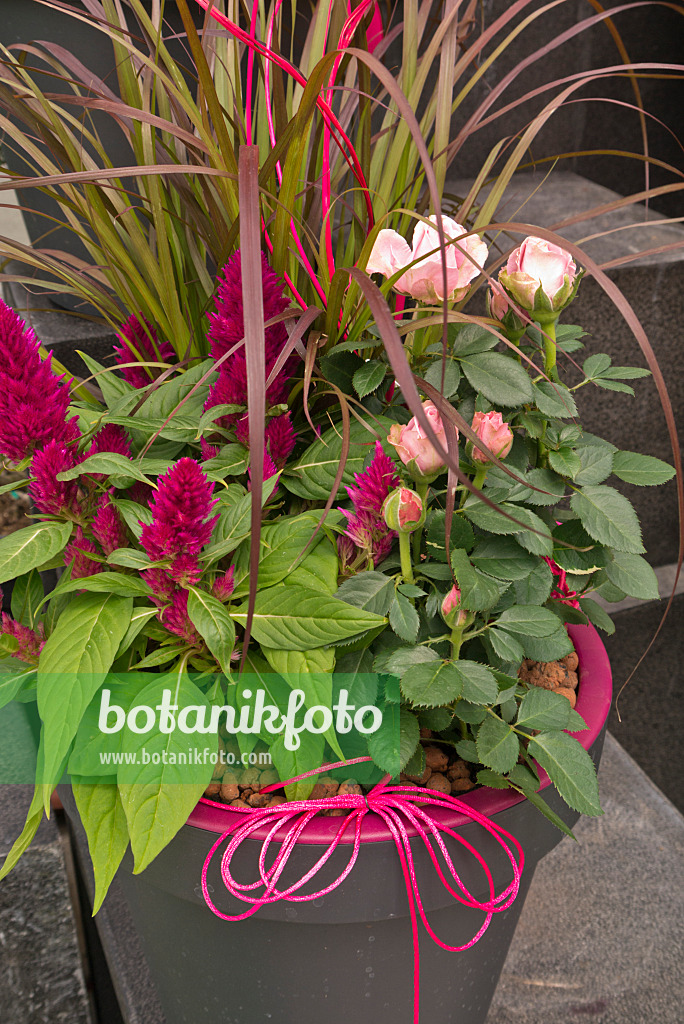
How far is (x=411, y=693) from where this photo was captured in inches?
20.0

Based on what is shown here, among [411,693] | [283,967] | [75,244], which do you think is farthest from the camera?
[75,244]

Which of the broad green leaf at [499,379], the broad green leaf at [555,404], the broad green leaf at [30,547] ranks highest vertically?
the broad green leaf at [499,379]

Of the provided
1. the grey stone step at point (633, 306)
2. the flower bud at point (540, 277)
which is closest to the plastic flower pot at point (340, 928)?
the flower bud at point (540, 277)

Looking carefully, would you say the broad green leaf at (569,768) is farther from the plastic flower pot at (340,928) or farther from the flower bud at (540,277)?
the flower bud at (540,277)

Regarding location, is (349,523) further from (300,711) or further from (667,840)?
(667,840)

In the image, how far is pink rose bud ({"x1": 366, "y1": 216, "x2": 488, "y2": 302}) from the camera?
53 centimetres

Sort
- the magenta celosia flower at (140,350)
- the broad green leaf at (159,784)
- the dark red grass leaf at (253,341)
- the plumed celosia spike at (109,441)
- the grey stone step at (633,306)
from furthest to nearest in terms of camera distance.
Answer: the grey stone step at (633,306) < the magenta celosia flower at (140,350) < the plumed celosia spike at (109,441) < the broad green leaf at (159,784) < the dark red grass leaf at (253,341)

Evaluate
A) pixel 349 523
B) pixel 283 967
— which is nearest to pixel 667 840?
pixel 283 967

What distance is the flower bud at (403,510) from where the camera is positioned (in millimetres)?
501

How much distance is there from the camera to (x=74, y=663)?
0.52 metres

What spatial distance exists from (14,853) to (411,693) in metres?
0.29

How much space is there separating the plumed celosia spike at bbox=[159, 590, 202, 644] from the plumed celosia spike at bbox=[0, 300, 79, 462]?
0.13 metres

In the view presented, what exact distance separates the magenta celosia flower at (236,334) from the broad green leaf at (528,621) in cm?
24

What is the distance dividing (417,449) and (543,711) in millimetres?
201
